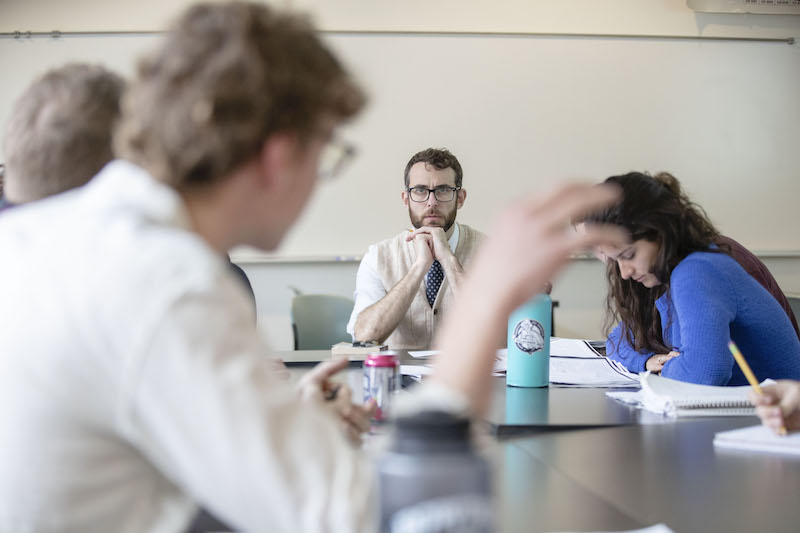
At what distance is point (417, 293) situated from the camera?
3006 mm

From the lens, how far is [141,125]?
685 mm

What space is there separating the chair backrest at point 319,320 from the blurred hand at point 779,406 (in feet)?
7.30

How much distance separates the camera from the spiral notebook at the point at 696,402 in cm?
149

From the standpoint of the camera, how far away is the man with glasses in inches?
111

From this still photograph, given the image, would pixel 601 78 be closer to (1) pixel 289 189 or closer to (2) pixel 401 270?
(2) pixel 401 270

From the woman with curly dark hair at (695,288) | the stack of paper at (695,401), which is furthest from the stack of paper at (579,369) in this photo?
the stack of paper at (695,401)

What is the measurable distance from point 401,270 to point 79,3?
2.70 m

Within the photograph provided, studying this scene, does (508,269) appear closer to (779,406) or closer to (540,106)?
(779,406)

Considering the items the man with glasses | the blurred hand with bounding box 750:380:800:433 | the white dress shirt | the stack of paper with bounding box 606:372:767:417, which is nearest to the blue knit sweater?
the stack of paper with bounding box 606:372:767:417

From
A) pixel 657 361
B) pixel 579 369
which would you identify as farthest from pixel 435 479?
pixel 657 361

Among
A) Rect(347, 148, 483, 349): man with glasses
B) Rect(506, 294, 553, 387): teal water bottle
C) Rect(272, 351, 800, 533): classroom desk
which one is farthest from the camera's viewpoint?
Rect(347, 148, 483, 349): man with glasses

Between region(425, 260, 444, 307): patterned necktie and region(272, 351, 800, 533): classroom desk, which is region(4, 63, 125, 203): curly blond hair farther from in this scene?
region(425, 260, 444, 307): patterned necktie

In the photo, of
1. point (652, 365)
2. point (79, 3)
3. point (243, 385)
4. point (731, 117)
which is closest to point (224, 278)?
point (243, 385)

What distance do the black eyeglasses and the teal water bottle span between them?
52.2 inches
